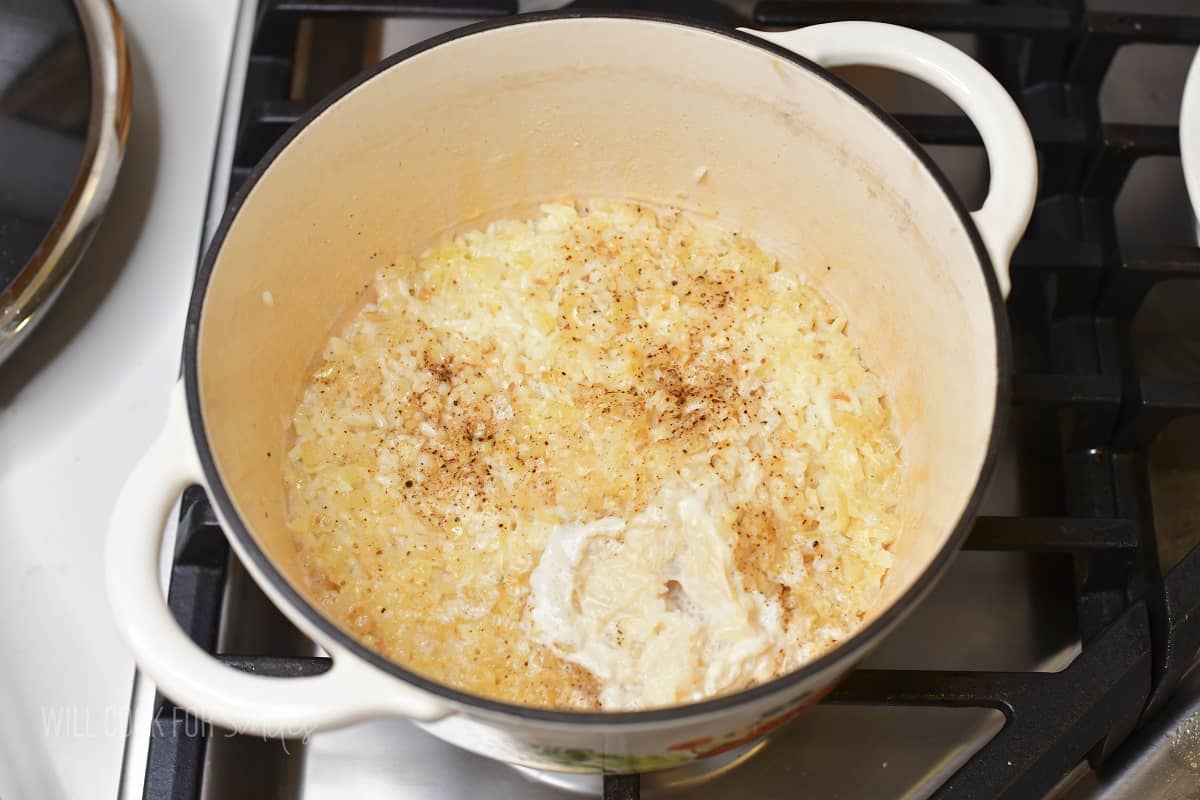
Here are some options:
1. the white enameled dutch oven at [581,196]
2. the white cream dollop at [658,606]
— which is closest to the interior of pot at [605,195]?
the white enameled dutch oven at [581,196]

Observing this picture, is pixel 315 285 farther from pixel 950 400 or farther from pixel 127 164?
pixel 950 400

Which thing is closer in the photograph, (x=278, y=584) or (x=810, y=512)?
(x=278, y=584)

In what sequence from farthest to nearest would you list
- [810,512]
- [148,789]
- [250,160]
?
1. [250,160]
2. [810,512]
3. [148,789]

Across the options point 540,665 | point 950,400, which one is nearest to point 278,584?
point 540,665

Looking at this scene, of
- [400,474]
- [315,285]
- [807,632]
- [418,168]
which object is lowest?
[807,632]

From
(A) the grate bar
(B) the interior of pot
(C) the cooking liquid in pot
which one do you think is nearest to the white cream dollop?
(C) the cooking liquid in pot

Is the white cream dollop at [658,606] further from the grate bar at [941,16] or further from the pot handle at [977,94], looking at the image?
the grate bar at [941,16]

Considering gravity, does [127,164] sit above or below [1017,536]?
above
